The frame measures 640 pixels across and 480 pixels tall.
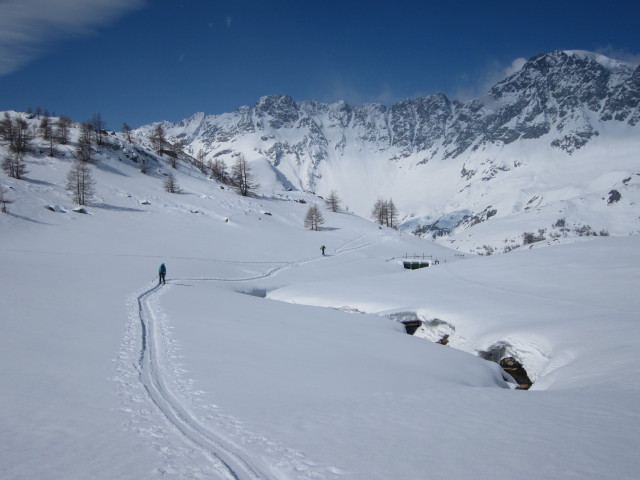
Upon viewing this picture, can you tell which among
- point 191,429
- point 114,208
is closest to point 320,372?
point 191,429

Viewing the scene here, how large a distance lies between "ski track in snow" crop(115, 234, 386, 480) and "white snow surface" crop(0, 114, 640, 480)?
0.14 ft

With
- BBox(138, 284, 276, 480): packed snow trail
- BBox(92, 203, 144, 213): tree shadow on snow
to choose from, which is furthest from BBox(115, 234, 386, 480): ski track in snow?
BBox(92, 203, 144, 213): tree shadow on snow

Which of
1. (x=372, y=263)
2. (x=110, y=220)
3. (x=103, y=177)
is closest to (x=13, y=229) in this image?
(x=110, y=220)

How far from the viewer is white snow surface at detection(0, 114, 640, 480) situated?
20.4 feet

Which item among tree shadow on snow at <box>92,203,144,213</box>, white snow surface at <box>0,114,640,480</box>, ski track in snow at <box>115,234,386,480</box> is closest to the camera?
ski track in snow at <box>115,234,386,480</box>

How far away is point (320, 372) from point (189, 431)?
5520mm

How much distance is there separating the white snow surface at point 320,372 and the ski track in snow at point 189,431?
0.14 feet

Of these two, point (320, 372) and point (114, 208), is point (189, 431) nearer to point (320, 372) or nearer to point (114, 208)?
point (320, 372)

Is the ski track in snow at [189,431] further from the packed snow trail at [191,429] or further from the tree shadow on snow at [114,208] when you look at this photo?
the tree shadow on snow at [114,208]

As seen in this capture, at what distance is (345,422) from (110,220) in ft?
190

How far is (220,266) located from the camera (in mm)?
43406

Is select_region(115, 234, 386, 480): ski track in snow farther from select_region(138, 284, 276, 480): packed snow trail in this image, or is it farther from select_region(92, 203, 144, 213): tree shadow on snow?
select_region(92, 203, 144, 213): tree shadow on snow

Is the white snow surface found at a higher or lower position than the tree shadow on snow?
lower

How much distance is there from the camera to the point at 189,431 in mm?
7340
